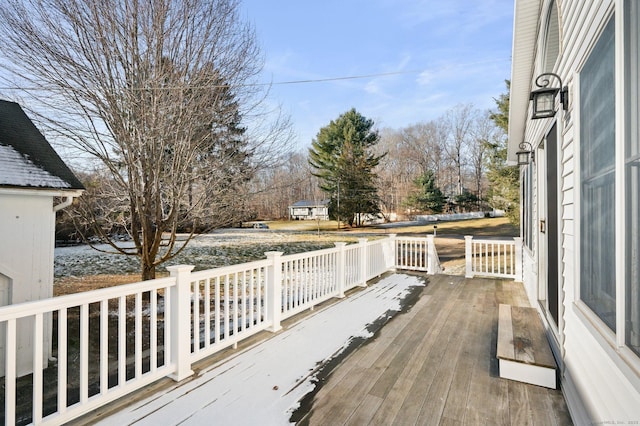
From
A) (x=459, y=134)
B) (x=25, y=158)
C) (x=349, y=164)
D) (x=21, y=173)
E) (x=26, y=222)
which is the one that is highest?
(x=459, y=134)

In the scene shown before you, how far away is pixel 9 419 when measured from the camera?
1.64m

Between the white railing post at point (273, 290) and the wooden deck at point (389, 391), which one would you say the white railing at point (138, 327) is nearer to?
the white railing post at point (273, 290)

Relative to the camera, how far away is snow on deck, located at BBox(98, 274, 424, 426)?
2.02 m

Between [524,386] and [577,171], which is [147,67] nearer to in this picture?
[577,171]

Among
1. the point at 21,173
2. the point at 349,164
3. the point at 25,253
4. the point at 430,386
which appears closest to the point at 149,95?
the point at 21,173

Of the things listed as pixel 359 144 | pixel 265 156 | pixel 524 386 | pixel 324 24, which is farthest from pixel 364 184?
pixel 524 386

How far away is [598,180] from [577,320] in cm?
95

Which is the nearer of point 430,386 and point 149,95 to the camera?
point 430,386

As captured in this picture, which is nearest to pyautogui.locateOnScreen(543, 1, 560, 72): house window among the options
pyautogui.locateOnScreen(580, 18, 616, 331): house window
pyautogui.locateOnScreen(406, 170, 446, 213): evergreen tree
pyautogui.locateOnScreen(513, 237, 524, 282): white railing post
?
pyautogui.locateOnScreen(580, 18, 616, 331): house window

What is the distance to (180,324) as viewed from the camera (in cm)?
251

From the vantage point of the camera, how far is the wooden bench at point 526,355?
7.94 feet

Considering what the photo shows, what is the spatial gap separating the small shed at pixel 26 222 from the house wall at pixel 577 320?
5410 millimetres

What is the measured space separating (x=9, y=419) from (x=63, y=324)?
0.49 metres

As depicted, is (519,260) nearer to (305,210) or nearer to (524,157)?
(524,157)
